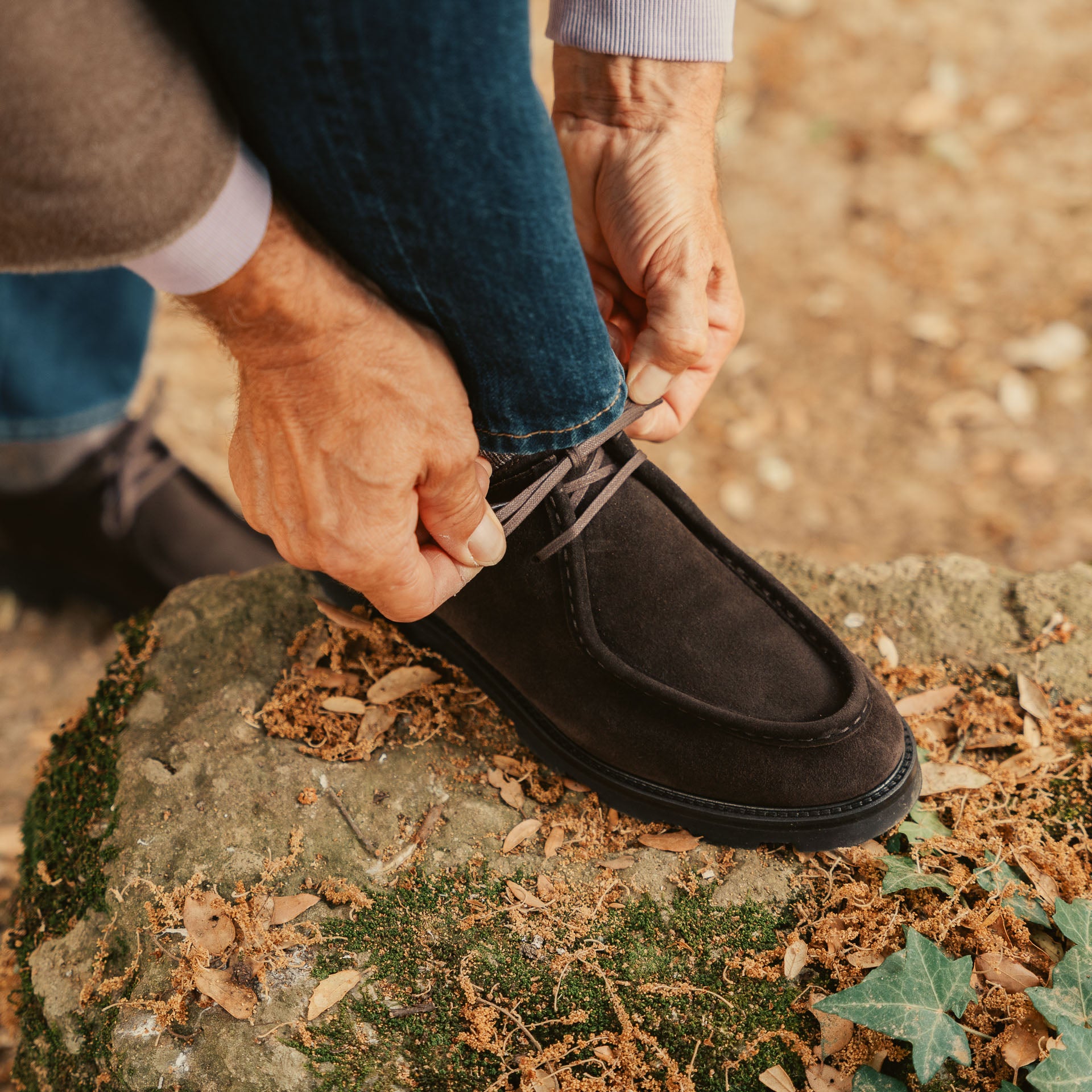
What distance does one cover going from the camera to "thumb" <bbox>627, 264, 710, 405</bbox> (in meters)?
1.46

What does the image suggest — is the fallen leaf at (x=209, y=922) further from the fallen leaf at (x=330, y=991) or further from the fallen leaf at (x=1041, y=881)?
the fallen leaf at (x=1041, y=881)

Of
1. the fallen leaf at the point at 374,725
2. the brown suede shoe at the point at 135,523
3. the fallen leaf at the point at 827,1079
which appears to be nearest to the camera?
the fallen leaf at the point at 827,1079

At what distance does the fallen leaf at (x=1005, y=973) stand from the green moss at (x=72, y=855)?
141 cm

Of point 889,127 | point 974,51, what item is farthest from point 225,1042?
point 974,51

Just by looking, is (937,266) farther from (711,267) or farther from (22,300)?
(22,300)

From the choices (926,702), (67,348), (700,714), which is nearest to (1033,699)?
(926,702)

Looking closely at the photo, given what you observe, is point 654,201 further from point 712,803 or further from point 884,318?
point 884,318

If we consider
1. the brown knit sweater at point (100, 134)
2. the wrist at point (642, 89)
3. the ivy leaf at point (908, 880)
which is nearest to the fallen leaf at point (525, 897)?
the ivy leaf at point (908, 880)

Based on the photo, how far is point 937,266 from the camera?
383 cm

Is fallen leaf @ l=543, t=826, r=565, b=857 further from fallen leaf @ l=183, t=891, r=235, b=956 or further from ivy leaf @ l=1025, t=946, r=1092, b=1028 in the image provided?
ivy leaf @ l=1025, t=946, r=1092, b=1028

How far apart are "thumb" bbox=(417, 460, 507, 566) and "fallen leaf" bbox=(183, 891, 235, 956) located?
713mm

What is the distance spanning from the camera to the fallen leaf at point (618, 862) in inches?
58.0

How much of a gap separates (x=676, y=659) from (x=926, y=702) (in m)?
0.63

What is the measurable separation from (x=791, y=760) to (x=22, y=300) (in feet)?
8.31
